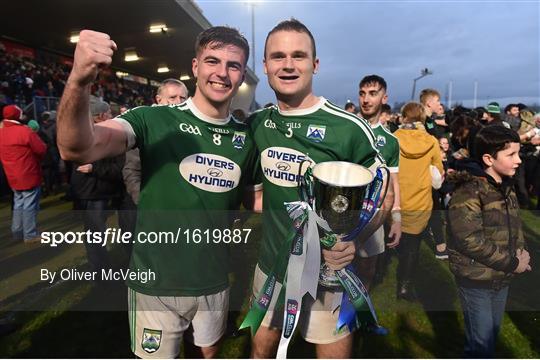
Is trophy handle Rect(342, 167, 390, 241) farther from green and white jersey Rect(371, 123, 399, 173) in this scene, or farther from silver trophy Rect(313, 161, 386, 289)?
green and white jersey Rect(371, 123, 399, 173)

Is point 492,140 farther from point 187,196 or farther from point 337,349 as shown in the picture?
point 187,196

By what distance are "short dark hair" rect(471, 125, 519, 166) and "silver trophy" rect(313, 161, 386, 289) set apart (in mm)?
1012

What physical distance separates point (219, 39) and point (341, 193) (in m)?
1.05

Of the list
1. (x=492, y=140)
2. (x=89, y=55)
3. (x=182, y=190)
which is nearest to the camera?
(x=89, y=55)

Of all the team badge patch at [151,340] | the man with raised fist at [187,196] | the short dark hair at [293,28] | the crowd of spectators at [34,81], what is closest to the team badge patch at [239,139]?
the man with raised fist at [187,196]

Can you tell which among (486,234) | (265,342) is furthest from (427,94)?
(265,342)

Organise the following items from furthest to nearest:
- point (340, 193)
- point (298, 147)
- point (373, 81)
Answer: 1. point (373, 81)
2. point (298, 147)
3. point (340, 193)

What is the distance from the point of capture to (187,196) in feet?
6.11

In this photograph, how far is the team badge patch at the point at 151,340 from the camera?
189 centimetres

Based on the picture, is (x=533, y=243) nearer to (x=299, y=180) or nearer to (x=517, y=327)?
(x=517, y=327)

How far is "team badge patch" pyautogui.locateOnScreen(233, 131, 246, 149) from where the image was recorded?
1.97m

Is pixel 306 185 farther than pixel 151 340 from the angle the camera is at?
No

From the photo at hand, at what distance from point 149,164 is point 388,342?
2.60 metres

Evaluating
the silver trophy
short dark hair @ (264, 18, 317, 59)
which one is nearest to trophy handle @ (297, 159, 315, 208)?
the silver trophy
